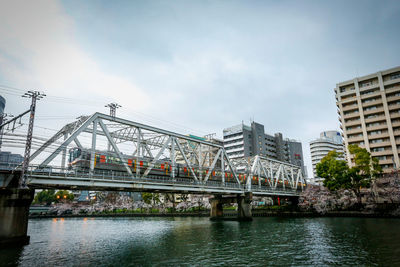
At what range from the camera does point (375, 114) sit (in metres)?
74.7

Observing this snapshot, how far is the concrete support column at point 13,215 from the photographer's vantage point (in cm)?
2053

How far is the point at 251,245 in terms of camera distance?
22391mm

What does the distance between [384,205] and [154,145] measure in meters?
43.5

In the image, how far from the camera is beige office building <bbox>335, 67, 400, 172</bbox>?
70.4m

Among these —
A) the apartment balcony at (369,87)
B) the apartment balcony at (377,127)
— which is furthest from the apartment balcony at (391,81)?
the apartment balcony at (377,127)

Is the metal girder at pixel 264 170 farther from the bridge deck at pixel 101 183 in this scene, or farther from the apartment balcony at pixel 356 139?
the apartment balcony at pixel 356 139

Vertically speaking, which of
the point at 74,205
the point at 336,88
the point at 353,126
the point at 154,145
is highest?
the point at 336,88

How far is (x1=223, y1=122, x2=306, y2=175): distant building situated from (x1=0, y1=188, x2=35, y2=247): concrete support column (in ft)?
339

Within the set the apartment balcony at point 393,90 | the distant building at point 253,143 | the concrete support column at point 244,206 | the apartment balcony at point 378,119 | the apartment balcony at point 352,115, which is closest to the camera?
the concrete support column at point 244,206

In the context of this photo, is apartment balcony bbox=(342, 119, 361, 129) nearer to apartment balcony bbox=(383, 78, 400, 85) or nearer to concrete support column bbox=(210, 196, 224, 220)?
apartment balcony bbox=(383, 78, 400, 85)

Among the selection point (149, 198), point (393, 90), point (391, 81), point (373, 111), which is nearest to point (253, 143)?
point (373, 111)

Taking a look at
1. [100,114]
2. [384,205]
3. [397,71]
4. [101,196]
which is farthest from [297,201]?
[101,196]

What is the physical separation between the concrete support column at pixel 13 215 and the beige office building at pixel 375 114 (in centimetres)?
8092

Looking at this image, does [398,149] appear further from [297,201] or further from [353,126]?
[297,201]
